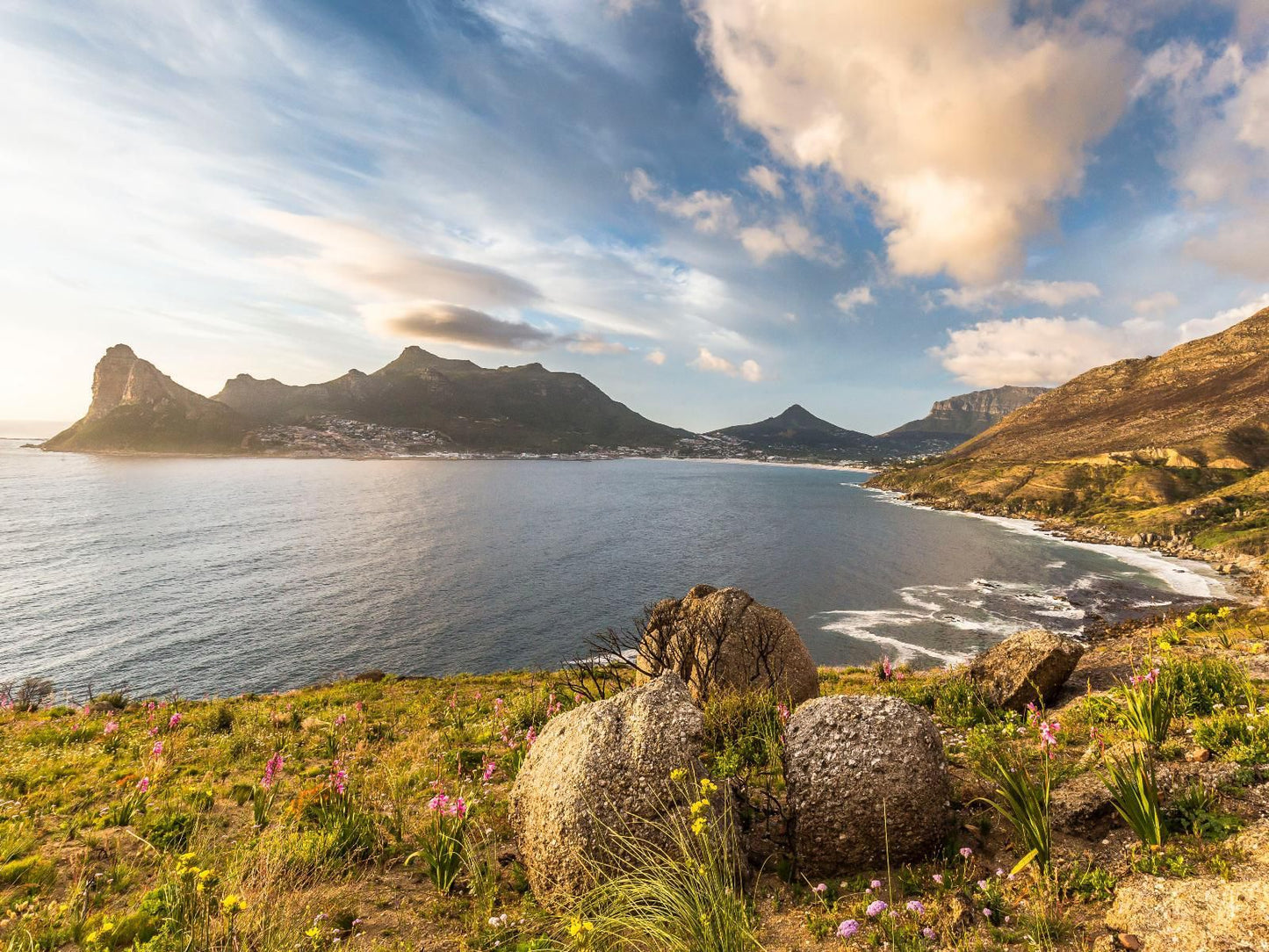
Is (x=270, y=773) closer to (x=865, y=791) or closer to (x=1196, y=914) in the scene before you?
(x=865, y=791)

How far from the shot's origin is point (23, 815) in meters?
9.69

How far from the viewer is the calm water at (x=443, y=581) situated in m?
41.6

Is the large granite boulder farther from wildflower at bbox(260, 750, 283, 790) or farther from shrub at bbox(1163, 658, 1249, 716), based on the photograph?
wildflower at bbox(260, 750, 283, 790)

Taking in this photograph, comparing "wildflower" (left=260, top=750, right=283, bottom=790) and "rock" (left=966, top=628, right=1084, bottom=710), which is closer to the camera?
"wildflower" (left=260, top=750, right=283, bottom=790)

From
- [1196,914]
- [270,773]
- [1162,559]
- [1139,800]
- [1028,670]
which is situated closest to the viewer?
[1196,914]

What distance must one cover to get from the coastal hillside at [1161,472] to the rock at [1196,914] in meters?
103

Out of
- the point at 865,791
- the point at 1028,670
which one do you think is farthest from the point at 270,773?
the point at 1028,670

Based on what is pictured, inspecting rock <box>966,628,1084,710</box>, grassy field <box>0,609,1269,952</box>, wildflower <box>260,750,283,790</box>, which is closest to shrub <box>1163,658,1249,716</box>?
grassy field <box>0,609,1269,952</box>

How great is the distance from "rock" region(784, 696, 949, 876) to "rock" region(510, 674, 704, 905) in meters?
1.59

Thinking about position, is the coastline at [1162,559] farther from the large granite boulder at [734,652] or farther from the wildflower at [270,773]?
the wildflower at [270,773]

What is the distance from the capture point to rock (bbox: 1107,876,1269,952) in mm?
3781

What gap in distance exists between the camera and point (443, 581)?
2415 inches

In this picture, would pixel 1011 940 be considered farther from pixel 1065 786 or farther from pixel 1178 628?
pixel 1178 628

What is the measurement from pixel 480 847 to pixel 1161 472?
161328 millimetres
